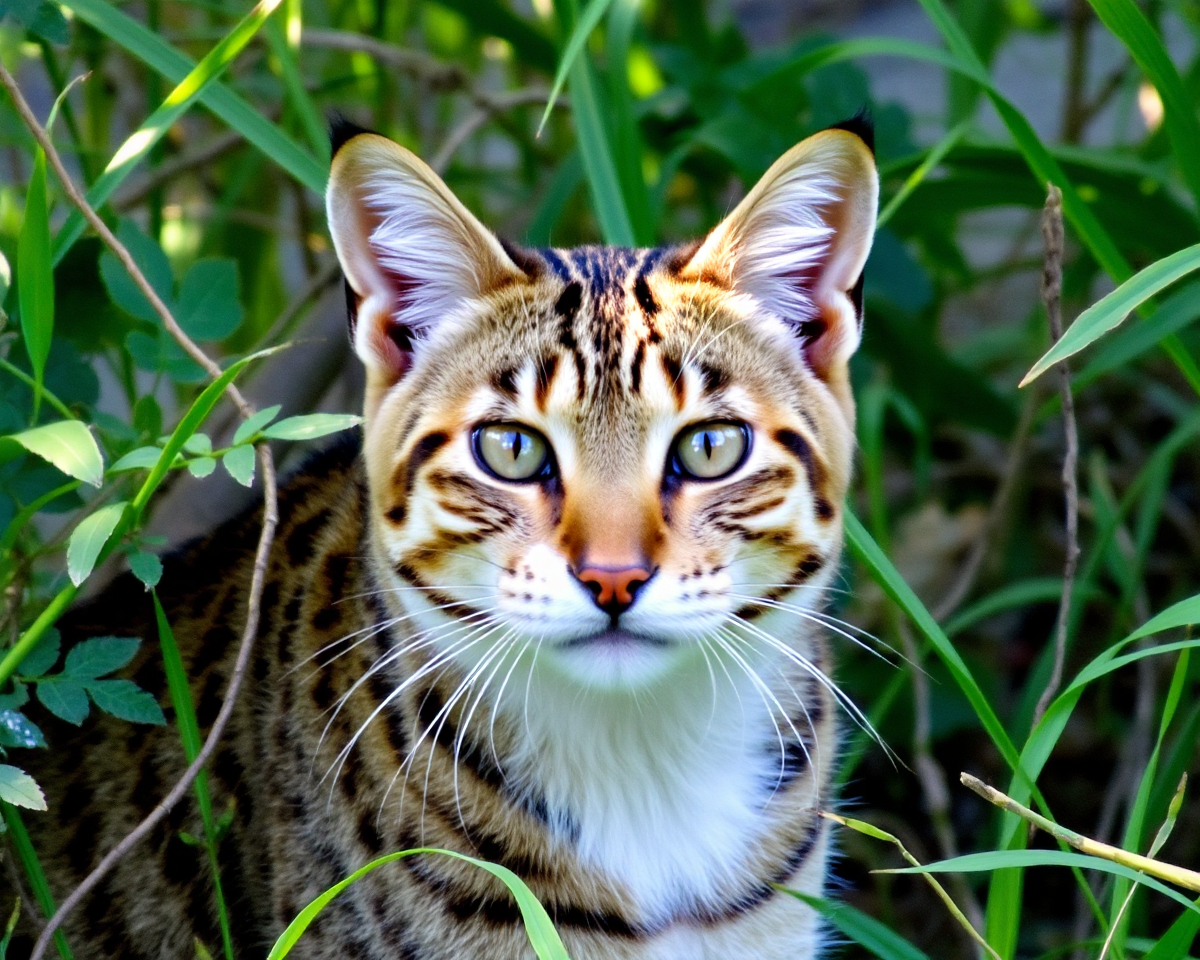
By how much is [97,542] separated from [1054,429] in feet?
10.3

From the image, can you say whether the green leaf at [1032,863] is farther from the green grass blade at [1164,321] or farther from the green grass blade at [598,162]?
the green grass blade at [598,162]

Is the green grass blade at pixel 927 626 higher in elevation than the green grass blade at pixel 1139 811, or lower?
higher

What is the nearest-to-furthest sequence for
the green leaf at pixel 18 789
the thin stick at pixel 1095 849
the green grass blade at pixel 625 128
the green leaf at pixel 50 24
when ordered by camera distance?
the thin stick at pixel 1095 849 → the green leaf at pixel 18 789 → the green leaf at pixel 50 24 → the green grass blade at pixel 625 128

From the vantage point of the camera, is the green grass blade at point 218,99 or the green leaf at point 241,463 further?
the green grass blade at point 218,99

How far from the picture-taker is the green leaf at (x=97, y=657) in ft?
6.89

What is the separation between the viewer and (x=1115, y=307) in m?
1.99

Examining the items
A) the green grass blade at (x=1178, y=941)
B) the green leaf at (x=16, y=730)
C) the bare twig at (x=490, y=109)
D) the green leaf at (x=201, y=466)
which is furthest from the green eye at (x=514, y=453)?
the bare twig at (x=490, y=109)

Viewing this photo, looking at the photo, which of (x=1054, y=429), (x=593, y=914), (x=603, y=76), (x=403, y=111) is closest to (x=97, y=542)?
(x=593, y=914)

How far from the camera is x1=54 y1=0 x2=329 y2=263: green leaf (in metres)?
2.21

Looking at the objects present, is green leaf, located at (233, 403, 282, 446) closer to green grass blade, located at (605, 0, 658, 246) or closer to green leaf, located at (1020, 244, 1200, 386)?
green leaf, located at (1020, 244, 1200, 386)

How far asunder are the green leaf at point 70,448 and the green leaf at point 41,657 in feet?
1.14

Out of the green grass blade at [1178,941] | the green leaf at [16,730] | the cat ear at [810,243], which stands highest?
the cat ear at [810,243]

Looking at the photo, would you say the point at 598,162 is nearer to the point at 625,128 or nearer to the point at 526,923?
the point at 625,128

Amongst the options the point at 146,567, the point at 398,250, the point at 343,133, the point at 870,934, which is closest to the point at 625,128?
the point at 398,250
